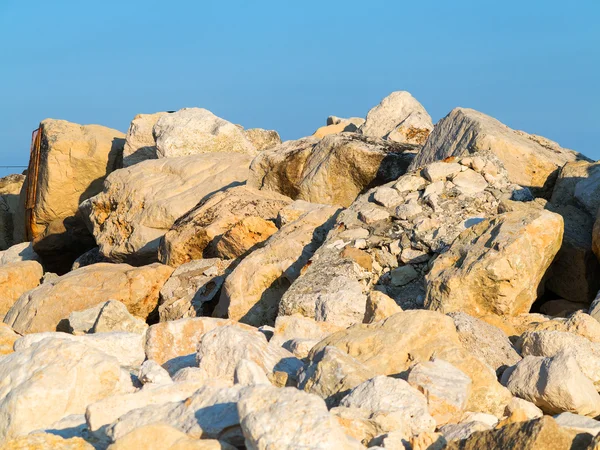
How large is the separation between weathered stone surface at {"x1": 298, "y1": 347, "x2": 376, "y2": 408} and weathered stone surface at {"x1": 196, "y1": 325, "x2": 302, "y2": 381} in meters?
0.27

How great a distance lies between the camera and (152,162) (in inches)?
485

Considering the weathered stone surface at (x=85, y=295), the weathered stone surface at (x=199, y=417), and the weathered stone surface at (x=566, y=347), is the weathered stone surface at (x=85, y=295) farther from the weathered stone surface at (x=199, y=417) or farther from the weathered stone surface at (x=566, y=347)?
the weathered stone surface at (x=199, y=417)

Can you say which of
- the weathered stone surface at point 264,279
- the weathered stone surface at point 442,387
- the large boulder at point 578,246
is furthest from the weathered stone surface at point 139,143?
the weathered stone surface at point 442,387

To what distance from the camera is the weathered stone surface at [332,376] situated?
4.63 m

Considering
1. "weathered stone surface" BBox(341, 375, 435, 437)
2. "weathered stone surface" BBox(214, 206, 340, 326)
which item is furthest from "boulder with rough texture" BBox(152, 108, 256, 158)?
"weathered stone surface" BBox(341, 375, 435, 437)

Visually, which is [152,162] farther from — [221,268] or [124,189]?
[221,268]

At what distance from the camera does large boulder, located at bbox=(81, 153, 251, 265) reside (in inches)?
439

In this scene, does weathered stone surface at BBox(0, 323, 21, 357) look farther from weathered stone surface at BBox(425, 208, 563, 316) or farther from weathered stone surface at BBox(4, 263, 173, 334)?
weathered stone surface at BBox(425, 208, 563, 316)

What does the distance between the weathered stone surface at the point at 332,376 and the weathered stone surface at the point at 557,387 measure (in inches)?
37.4

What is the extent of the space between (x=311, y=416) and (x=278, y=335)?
2242mm

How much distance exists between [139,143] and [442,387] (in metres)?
11.2

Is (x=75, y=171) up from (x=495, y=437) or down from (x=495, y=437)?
up

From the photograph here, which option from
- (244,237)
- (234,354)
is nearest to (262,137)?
(244,237)

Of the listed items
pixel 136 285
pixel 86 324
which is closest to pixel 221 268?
pixel 136 285
